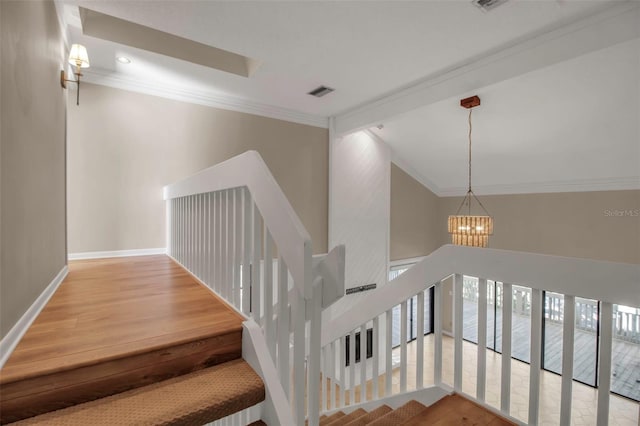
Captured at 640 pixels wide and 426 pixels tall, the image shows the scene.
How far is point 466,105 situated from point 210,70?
3.14 metres

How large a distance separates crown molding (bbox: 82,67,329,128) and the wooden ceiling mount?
6.61 feet

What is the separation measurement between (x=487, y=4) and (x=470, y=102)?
Answer: 73.0 inches

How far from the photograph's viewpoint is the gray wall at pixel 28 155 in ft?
3.70

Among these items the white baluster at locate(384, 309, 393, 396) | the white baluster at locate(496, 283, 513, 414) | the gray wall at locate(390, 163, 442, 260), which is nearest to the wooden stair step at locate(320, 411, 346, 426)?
the white baluster at locate(384, 309, 393, 396)

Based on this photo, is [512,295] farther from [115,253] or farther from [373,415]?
[115,253]

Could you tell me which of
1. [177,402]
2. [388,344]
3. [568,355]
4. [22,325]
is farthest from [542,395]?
[22,325]

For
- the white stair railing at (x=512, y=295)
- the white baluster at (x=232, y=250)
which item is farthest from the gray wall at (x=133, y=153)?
the white stair railing at (x=512, y=295)

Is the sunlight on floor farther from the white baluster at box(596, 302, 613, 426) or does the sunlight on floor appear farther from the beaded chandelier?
the white baluster at box(596, 302, 613, 426)

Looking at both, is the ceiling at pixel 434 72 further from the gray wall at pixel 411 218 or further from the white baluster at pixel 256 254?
the white baluster at pixel 256 254

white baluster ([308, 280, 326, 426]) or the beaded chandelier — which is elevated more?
the beaded chandelier

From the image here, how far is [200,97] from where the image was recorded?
12.8 feet

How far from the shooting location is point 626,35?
2248 millimetres

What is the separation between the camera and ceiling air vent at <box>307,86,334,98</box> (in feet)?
12.4

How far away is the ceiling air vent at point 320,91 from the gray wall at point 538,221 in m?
2.86
